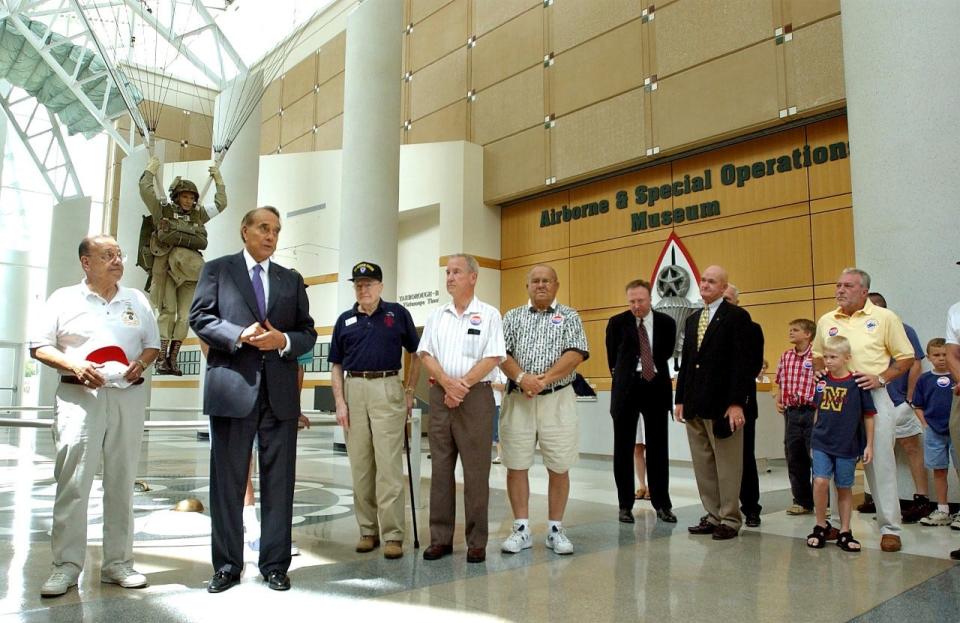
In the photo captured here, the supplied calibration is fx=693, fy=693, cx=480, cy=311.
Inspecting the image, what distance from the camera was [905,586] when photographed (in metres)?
3.42

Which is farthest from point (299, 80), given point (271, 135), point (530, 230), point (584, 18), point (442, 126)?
point (584, 18)

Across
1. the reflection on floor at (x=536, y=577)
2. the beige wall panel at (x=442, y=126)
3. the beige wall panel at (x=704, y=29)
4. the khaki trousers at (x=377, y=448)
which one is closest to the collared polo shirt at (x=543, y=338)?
the khaki trousers at (x=377, y=448)

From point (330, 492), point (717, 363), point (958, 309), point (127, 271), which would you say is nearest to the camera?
point (958, 309)

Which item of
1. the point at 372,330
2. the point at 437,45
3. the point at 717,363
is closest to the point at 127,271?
the point at 437,45

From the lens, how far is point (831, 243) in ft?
36.2

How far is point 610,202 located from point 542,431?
416 inches

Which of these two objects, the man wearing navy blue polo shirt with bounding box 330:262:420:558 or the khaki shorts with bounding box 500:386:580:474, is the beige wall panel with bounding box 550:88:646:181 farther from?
the man wearing navy blue polo shirt with bounding box 330:262:420:558

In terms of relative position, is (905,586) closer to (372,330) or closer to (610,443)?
(372,330)

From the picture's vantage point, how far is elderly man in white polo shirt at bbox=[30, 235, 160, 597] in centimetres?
327

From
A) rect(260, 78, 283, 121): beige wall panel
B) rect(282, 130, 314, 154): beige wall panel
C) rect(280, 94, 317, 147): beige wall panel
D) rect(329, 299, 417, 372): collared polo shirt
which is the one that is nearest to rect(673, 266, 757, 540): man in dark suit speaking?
rect(329, 299, 417, 372): collared polo shirt

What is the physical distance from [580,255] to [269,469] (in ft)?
39.5

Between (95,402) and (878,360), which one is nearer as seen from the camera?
(95,402)

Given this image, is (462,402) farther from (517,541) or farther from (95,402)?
(95,402)

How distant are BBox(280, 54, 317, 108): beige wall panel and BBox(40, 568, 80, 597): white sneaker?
1953 cm
